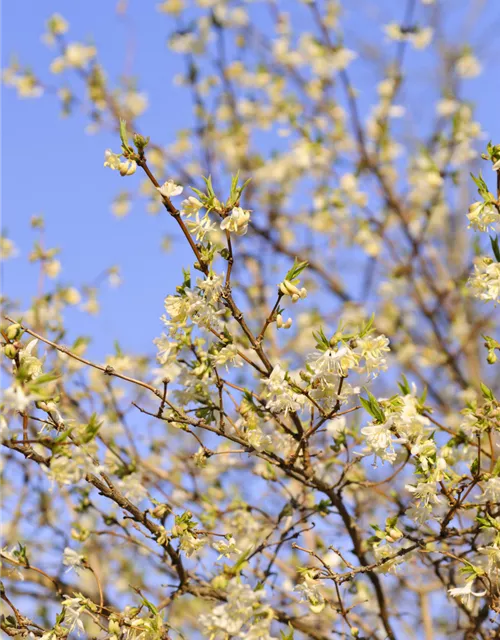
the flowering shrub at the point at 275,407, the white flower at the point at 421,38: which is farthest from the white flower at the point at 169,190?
the white flower at the point at 421,38

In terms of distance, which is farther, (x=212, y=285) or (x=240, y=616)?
(x=212, y=285)

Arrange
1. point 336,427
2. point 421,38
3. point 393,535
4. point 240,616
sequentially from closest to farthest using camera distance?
point 240,616 → point 393,535 → point 336,427 → point 421,38

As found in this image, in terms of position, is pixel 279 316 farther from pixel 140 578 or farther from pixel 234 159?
pixel 234 159

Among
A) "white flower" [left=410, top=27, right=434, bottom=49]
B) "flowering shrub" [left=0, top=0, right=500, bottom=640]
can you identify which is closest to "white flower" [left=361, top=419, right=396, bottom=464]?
"flowering shrub" [left=0, top=0, right=500, bottom=640]

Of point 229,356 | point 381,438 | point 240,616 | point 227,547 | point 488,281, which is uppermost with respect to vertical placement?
point 488,281

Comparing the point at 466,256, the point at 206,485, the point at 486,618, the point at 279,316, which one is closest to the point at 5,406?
the point at 279,316

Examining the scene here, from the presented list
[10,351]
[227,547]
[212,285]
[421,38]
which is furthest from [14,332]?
[421,38]

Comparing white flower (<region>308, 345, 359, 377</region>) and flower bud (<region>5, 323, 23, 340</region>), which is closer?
flower bud (<region>5, 323, 23, 340</region>)

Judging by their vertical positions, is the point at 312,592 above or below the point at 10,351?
below

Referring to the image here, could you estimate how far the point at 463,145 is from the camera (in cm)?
468

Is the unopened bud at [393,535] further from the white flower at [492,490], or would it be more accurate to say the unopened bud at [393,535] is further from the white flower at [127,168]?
the white flower at [127,168]

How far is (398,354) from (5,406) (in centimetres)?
406

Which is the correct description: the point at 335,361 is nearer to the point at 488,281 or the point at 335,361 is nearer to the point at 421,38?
the point at 488,281

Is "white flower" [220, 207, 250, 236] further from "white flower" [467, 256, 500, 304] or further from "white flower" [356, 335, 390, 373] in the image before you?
"white flower" [467, 256, 500, 304]
